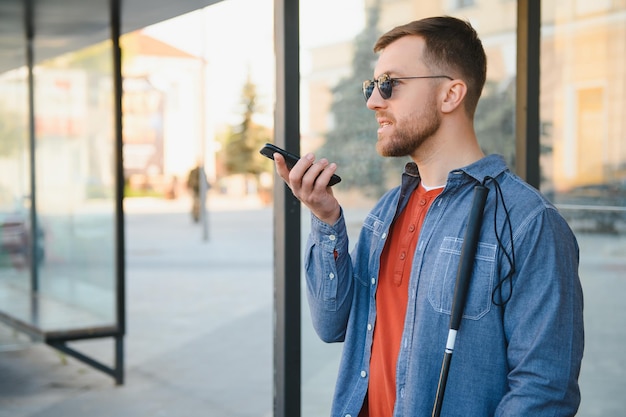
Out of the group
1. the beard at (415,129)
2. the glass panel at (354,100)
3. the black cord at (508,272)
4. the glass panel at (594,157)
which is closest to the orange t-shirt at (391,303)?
the beard at (415,129)

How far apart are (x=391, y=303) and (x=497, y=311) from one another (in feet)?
1.15

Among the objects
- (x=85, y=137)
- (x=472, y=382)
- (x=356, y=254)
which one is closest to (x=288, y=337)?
(x=356, y=254)

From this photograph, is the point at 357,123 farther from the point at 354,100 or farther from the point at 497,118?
the point at 497,118

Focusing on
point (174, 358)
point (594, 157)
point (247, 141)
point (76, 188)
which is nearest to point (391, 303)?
point (594, 157)

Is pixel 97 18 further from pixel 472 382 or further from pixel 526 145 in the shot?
pixel 472 382

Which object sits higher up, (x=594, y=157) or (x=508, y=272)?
(x=594, y=157)

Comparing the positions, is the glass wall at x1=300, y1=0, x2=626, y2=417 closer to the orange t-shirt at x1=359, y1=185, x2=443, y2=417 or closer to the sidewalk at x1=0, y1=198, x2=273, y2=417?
the orange t-shirt at x1=359, y1=185, x2=443, y2=417

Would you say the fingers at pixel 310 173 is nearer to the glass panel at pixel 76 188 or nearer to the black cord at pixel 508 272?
the black cord at pixel 508 272

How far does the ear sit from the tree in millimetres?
1545

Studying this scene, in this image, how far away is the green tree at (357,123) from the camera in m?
3.43

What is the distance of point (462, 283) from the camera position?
1621 millimetres

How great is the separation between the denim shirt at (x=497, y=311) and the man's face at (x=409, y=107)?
5.8 inches

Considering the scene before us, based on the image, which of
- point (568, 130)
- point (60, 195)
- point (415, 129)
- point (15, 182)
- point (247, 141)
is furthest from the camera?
point (247, 141)

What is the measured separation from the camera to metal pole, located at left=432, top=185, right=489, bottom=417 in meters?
1.62
